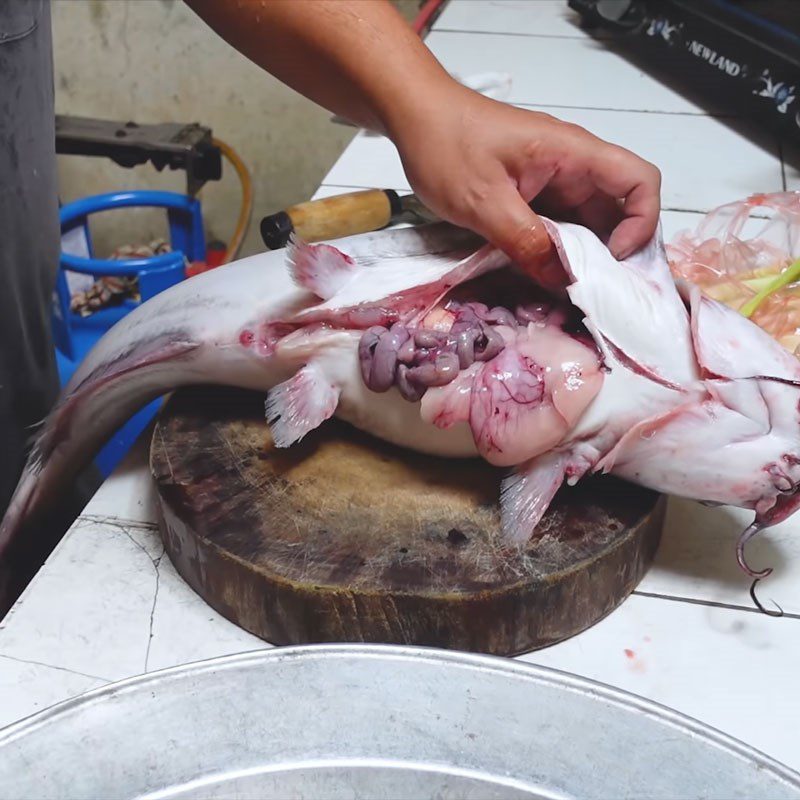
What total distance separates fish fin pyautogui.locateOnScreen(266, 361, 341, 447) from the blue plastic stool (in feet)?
1.77

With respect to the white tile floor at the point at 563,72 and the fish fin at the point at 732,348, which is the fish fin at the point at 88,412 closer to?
the fish fin at the point at 732,348

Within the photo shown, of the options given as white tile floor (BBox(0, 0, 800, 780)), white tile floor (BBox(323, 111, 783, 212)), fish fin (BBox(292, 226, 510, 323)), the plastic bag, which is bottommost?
white tile floor (BBox(0, 0, 800, 780))

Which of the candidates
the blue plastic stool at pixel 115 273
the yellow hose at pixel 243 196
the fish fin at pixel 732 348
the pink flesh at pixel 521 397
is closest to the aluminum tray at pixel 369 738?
the pink flesh at pixel 521 397

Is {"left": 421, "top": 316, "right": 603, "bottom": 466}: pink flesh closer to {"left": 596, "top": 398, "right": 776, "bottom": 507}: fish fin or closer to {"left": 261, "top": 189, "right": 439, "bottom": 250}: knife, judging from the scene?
{"left": 596, "top": 398, "right": 776, "bottom": 507}: fish fin

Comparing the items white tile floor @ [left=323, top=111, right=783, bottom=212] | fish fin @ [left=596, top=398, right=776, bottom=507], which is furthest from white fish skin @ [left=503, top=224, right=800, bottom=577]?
white tile floor @ [left=323, top=111, right=783, bottom=212]

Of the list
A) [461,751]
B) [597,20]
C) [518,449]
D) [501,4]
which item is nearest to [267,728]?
[461,751]

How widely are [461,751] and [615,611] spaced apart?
0.79ft

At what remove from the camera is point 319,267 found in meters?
0.88

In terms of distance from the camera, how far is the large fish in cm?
81

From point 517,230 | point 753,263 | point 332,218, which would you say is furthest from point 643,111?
point 517,230

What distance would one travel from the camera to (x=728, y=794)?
633 millimetres

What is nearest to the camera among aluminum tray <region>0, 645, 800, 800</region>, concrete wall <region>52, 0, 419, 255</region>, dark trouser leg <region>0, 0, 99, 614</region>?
aluminum tray <region>0, 645, 800, 800</region>

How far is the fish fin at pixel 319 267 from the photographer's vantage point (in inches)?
34.2

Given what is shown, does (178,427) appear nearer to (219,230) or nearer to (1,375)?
(1,375)
